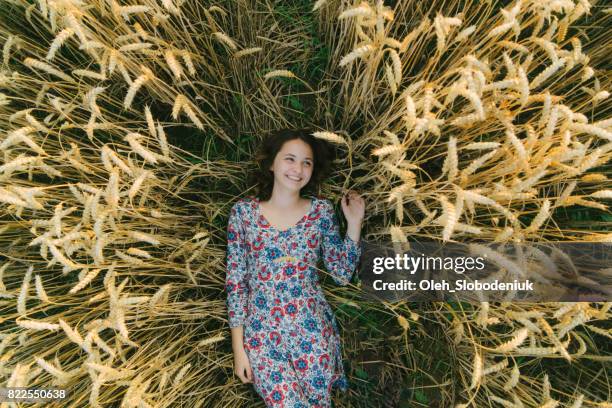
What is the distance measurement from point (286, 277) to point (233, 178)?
1.57 ft

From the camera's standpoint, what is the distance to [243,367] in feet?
5.35

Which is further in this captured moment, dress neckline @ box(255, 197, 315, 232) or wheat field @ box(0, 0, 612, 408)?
dress neckline @ box(255, 197, 315, 232)

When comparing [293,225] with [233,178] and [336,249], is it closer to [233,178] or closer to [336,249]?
[336,249]

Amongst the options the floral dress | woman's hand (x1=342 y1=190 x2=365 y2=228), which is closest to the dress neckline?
the floral dress

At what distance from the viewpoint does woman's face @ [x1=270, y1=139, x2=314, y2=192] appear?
1536 mm

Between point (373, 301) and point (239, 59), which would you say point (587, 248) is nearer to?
point (373, 301)

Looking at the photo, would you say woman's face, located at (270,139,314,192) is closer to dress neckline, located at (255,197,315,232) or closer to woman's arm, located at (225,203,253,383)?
dress neckline, located at (255,197,315,232)

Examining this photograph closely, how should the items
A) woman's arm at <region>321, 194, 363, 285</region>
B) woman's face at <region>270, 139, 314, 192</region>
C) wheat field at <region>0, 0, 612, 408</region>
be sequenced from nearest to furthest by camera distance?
wheat field at <region>0, 0, 612, 408</region> → woman's face at <region>270, 139, 314, 192</region> → woman's arm at <region>321, 194, 363, 285</region>

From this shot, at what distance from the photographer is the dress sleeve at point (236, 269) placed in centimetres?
164

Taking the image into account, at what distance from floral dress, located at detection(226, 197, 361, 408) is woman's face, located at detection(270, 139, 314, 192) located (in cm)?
17

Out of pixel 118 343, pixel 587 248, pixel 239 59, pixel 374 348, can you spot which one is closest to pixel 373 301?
pixel 374 348

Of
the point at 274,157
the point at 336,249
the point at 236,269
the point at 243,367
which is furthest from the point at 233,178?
the point at 243,367

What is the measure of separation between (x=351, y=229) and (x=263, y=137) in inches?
21.3

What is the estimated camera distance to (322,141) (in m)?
1.67
